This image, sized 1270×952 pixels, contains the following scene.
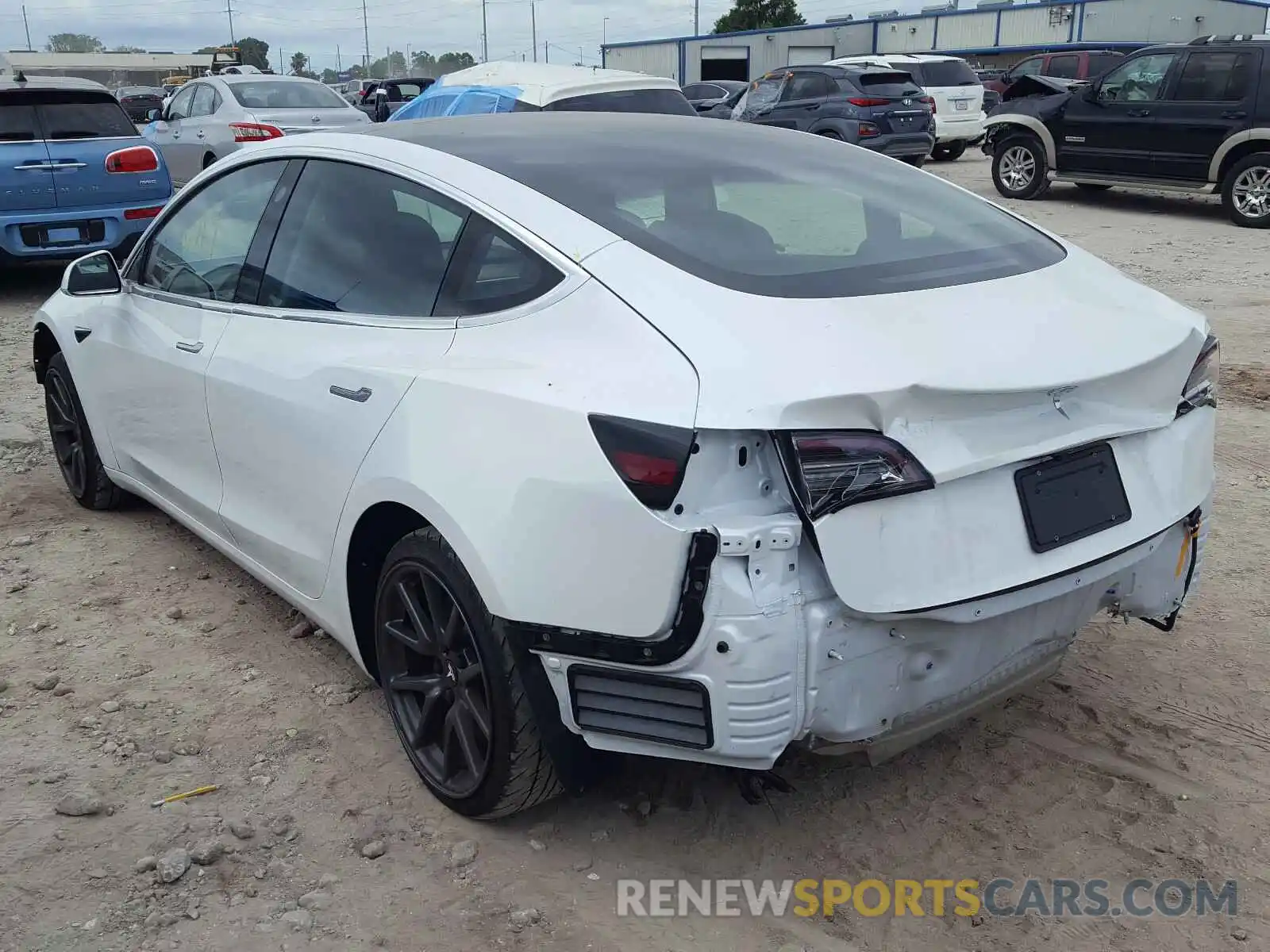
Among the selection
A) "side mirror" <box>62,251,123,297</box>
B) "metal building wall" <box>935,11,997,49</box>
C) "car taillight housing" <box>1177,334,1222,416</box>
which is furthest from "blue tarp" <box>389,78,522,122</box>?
"metal building wall" <box>935,11,997,49</box>

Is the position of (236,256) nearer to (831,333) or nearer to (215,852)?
(215,852)

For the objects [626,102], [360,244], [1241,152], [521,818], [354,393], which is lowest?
[521,818]

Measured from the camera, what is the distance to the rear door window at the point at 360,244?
291 centimetres

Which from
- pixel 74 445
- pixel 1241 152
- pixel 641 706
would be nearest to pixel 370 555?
pixel 641 706

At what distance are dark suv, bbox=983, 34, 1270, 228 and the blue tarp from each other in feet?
24.0

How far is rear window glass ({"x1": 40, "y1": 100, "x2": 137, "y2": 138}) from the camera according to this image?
954 cm

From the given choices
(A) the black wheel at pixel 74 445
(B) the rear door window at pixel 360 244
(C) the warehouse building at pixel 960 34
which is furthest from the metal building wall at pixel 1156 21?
(B) the rear door window at pixel 360 244

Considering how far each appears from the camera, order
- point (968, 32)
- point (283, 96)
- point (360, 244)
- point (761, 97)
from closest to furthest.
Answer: point (360, 244) < point (283, 96) < point (761, 97) < point (968, 32)

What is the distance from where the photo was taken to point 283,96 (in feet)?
45.3

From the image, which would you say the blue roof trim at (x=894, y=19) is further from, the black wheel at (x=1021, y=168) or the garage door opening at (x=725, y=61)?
the black wheel at (x=1021, y=168)

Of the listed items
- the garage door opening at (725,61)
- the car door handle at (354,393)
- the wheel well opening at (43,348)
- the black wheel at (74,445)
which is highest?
the garage door opening at (725,61)

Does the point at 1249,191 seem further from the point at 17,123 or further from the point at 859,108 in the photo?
the point at 17,123

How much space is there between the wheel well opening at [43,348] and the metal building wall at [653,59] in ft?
153

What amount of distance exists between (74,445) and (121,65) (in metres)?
80.4
